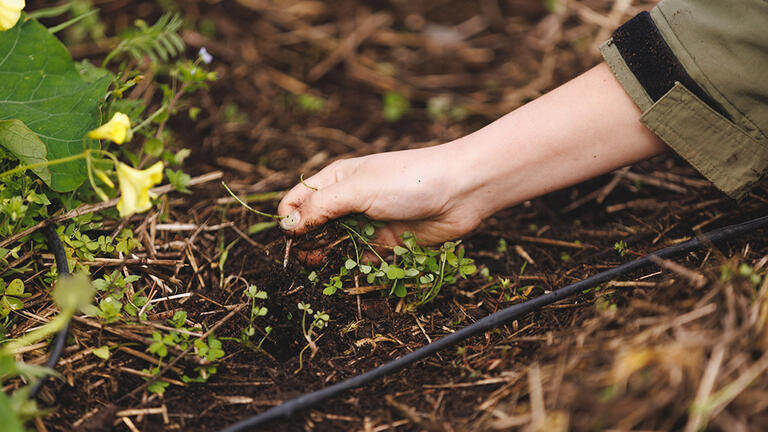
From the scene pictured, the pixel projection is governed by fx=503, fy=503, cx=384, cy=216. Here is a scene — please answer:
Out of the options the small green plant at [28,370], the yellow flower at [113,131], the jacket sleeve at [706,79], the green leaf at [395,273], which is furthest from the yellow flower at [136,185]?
the jacket sleeve at [706,79]

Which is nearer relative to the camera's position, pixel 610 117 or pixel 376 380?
pixel 376 380

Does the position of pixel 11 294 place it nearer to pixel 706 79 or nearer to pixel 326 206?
pixel 326 206

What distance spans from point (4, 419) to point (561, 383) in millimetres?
1254

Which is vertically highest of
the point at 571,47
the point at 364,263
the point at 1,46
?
the point at 571,47

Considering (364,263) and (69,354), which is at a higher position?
(364,263)

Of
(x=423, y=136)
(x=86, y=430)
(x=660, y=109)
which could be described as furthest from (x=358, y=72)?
(x=86, y=430)

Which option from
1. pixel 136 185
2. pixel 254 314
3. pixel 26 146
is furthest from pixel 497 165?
pixel 26 146

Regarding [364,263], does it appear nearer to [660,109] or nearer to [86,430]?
[86,430]

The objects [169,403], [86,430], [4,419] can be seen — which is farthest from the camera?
[169,403]

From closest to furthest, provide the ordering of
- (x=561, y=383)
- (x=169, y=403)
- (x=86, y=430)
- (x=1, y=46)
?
1. (x=561, y=383)
2. (x=86, y=430)
3. (x=169, y=403)
4. (x=1, y=46)

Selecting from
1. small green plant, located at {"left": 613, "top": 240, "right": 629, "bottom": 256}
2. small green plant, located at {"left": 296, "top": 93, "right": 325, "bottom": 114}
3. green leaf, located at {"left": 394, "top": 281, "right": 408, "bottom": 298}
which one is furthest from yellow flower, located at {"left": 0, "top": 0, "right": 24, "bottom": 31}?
small green plant, located at {"left": 613, "top": 240, "right": 629, "bottom": 256}

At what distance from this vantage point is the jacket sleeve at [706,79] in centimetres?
151

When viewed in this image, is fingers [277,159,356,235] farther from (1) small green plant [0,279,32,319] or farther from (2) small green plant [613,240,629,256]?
(2) small green plant [613,240,629,256]

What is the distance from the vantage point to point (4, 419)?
109 cm
